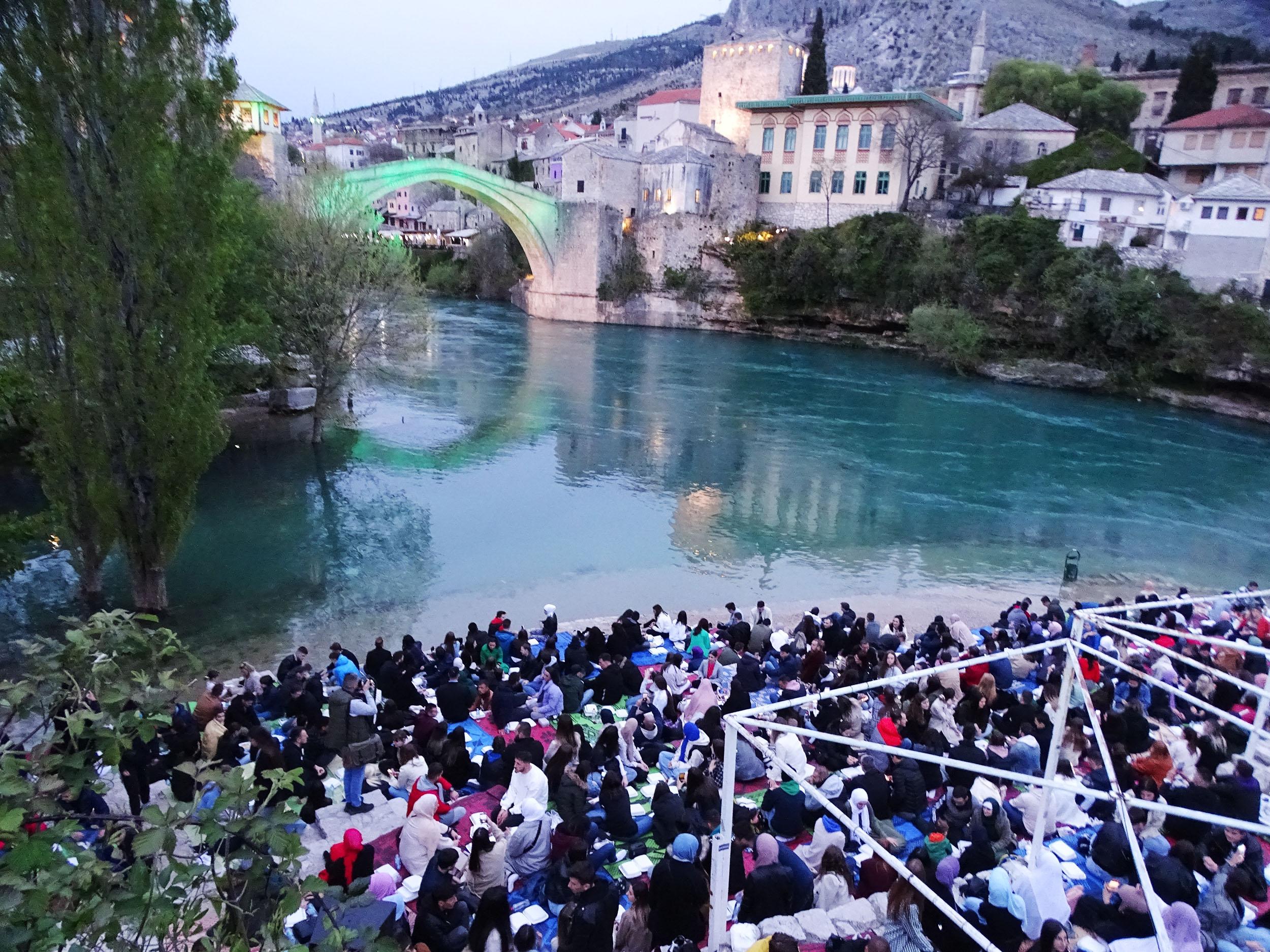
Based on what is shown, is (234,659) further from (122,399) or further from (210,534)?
(210,534)

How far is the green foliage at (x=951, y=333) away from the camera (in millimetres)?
32656

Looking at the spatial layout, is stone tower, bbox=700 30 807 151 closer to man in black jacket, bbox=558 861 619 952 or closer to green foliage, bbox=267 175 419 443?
green foliage, bbox=267 175 419 443

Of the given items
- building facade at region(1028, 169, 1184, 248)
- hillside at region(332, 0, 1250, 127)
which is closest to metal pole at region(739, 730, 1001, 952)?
building facade at region(1028, 169, 1184, 248)

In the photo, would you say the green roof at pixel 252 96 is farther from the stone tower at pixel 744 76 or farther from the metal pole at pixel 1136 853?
the metal pole at pixel 1136 853

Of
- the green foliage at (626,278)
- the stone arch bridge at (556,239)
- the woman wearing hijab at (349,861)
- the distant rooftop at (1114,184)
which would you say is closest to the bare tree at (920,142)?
the distant rooftop at (1114,184)

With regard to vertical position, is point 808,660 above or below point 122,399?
below

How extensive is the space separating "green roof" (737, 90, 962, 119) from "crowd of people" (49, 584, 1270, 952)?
37791 millimetres

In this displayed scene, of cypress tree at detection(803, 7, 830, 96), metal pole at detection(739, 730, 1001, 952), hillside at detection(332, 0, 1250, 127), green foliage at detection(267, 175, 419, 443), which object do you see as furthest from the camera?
hillside at detection(332, 0, 1250, 127)

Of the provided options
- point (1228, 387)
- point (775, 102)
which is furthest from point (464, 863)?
point (775, 102)

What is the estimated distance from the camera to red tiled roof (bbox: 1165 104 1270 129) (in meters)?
37.9

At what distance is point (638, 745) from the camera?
22.0ft

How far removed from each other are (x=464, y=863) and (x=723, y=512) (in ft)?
38.6

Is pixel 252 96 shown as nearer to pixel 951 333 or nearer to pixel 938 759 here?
pixel 951 333

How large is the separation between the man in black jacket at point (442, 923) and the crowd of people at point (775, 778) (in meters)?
0.01
